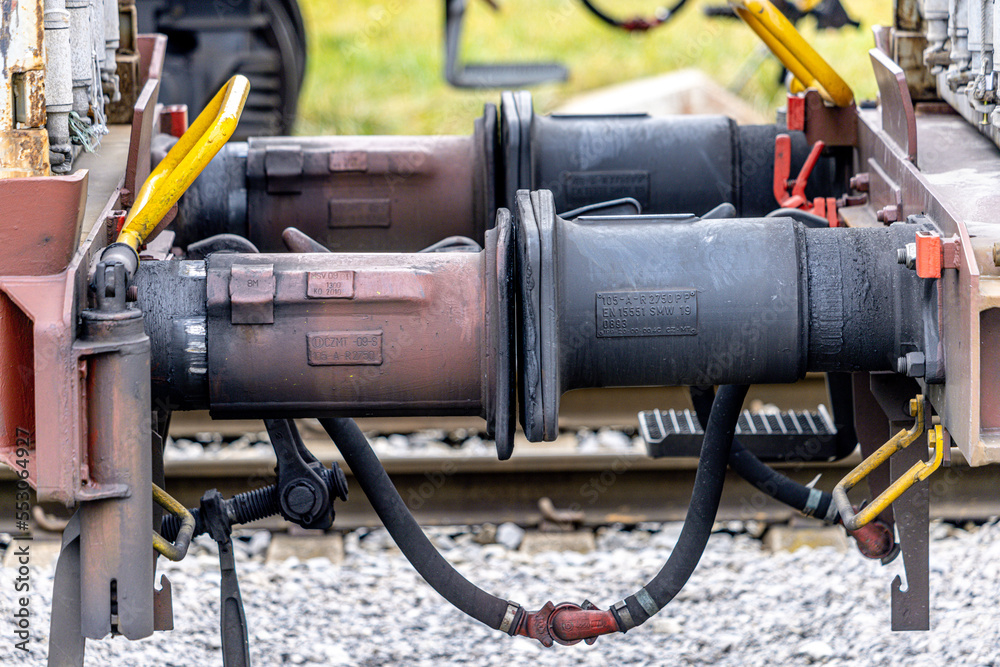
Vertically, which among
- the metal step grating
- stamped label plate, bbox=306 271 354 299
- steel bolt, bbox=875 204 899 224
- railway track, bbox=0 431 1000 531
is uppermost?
steel bolt, bbox=875 204 899 224

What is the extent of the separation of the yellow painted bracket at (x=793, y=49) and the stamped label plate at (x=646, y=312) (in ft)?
3.18

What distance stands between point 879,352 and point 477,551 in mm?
2000

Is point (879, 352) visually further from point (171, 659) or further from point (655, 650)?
point (171, 659)

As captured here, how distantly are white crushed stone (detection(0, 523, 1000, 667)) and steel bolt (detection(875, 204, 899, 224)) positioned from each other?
4.42ft

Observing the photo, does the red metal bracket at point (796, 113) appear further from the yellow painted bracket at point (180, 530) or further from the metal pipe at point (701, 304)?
the yellow painted bracket at point (180, 530)

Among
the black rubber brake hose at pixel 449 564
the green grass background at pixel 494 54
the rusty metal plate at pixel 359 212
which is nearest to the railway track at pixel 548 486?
the rusty metal plate at pixel 359 212

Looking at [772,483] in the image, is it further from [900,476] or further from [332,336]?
[332,336]

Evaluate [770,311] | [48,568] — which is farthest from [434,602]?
[770,311]

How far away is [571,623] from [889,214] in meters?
1.12

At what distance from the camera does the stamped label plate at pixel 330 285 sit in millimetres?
2119

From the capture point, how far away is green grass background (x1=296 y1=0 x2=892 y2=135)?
9562mm

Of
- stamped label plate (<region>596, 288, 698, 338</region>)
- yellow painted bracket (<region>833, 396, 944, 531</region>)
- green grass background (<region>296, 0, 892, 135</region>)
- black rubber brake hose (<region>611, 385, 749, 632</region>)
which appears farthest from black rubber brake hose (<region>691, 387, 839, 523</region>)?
green grass background (<region>296, 0, 892, 135</region>)

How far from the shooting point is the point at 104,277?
197 cm

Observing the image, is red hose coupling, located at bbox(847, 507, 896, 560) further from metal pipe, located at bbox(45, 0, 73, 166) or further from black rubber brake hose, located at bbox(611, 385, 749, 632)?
metal pipe, located at bbox(45, 0, 73, 166)
